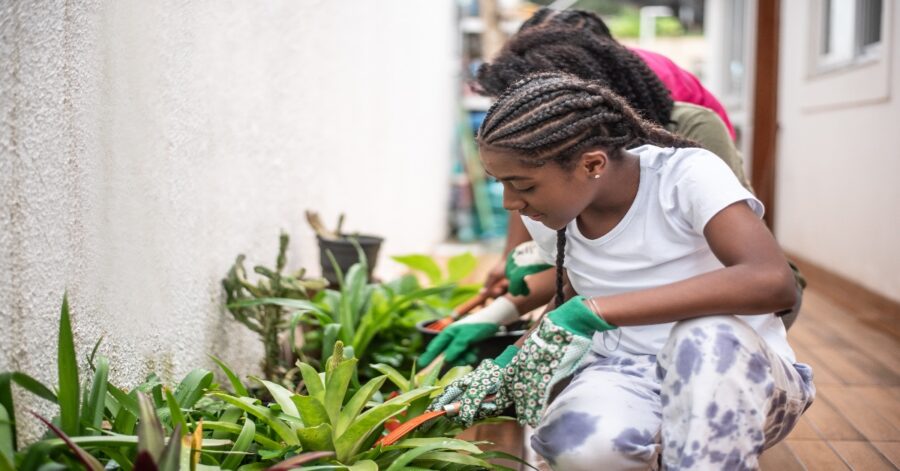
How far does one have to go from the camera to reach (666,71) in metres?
2.41

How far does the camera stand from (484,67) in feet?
7.84

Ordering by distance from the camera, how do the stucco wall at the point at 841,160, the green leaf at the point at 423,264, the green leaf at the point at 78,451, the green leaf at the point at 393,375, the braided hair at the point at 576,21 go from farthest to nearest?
1. the stucco wall at the point at 841,160
2. the green leaf at the point at 423,264
3. the braided hair at the point at 576,21
4. the green leaf at the point at 393,375
5. the green leaf at the point at 78,451

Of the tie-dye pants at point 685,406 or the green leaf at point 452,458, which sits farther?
the green leaf at point 452,458

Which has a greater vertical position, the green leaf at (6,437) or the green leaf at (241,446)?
the green leaf at (6,437)

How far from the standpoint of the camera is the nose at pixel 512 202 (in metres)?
1.61

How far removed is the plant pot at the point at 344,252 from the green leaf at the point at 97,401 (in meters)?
1.54

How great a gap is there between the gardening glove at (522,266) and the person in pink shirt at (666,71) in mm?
515

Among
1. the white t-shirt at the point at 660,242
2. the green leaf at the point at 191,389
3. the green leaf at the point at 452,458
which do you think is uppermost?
the white t-shirt at the point at 660,242

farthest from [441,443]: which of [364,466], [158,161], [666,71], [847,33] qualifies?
[847,33]

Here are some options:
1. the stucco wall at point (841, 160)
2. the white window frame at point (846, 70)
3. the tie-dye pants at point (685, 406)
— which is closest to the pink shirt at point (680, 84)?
the tie-dye pants at point (685, 406)

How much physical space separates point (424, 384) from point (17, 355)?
0.86 m

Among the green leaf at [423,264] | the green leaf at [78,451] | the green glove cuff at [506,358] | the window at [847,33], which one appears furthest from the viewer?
the window at [847,33]

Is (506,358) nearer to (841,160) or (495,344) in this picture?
(495,344)

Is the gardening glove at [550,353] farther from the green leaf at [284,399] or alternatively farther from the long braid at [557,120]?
the green leaf at [284,399]
